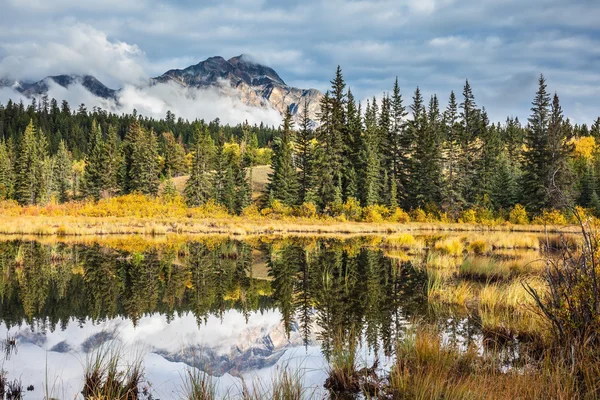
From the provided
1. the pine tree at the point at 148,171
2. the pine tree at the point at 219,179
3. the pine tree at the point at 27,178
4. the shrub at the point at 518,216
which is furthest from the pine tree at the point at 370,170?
the pine tree at the point at 27,178

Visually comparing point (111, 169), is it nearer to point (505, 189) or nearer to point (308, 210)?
point (308, 210)

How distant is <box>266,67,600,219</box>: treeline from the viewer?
5044 cm

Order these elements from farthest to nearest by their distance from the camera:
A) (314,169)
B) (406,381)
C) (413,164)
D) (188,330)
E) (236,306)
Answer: (413,164) < (314,169) < (236,306) < (188,330) < (406,381)

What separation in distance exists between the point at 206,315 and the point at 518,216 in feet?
151

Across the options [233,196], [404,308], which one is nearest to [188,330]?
[404,308]

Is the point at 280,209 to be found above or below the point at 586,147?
below

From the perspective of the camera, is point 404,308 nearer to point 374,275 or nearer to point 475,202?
point 374,275

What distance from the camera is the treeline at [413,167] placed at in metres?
50.4

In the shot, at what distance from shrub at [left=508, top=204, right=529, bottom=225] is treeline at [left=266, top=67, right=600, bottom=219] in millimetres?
1520

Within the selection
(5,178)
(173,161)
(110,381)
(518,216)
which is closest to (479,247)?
(110,381)

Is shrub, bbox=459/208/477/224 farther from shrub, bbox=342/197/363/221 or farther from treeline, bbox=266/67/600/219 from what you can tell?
shrub, bbox=342/197/363/221

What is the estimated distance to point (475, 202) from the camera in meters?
56.1

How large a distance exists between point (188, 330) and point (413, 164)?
54184 mm

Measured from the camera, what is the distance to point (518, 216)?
48344 millimetres
